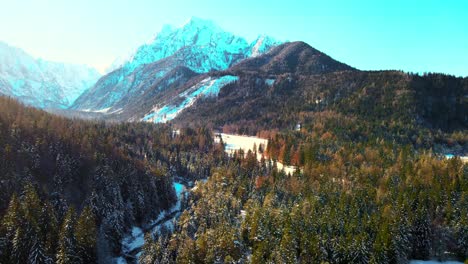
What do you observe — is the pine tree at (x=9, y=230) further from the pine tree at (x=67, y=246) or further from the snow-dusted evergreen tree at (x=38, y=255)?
the pine tree at (x=67, y=246)

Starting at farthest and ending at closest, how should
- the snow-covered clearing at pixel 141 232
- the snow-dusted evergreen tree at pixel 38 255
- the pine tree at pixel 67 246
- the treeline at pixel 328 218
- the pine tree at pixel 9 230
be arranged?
the snow-covered clearing at pixel 141 232 < the treeline at pixel 328 218 < the pine tree at pixel 9 230 < the snow-dusted evergreen tree at pixel 38 255 < the pine tree at pixel 67 246

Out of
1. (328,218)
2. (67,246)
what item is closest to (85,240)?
(67,246)

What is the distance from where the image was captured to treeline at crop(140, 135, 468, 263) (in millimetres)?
75500

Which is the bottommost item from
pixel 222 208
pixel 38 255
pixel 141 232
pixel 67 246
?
pixel 141 232

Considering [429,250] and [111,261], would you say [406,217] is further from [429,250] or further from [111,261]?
[111,261]

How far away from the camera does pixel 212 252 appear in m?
73.2

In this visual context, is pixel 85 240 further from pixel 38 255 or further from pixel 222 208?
pixel 222 208

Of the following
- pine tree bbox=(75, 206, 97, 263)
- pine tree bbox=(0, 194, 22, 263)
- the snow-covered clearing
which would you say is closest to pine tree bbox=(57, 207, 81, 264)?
pine tree bbox=(75, 206, 97, 263)

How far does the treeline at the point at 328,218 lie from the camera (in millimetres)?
75500

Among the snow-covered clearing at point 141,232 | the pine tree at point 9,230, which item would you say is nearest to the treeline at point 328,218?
the snow-covered clearing at point 141,232

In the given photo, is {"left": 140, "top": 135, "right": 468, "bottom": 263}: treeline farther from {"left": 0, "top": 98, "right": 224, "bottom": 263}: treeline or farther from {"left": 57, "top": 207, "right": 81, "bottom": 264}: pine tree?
{"left": 0, "top": 98, "right": 224, "bottom": 263}: treeline

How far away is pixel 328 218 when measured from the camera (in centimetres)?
8612

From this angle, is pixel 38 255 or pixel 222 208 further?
pixel 222 208

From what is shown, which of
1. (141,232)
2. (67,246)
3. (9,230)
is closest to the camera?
(67,246)
